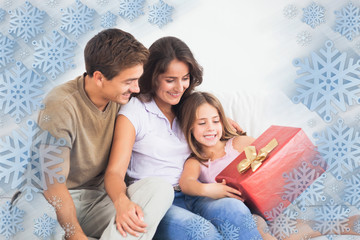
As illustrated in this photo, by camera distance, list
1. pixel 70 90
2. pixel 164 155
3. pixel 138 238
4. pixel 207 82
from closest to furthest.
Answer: pixel 138 238, pixel 70 90, pixel 164 155, pixel 207 82

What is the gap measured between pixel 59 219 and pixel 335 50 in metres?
0.76

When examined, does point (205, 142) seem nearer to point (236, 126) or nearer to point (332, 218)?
point (236, 126)

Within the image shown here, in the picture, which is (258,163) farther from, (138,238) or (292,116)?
(138,238)

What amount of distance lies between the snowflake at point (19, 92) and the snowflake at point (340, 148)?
0.68m

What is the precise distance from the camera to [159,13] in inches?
44.9

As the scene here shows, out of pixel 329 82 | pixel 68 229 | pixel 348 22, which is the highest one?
pixel 348 22

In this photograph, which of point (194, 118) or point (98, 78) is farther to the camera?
point (194, 118)

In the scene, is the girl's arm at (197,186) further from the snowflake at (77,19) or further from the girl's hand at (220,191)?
the snowflake at (77,19)

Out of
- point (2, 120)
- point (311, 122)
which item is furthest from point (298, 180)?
point (2, 120)

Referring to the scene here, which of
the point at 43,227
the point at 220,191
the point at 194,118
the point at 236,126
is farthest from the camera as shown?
the point at 236,126

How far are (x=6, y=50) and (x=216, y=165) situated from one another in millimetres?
655

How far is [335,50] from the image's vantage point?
1.01 metres

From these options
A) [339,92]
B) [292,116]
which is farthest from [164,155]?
[339,92]

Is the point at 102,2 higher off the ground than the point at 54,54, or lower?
higher
